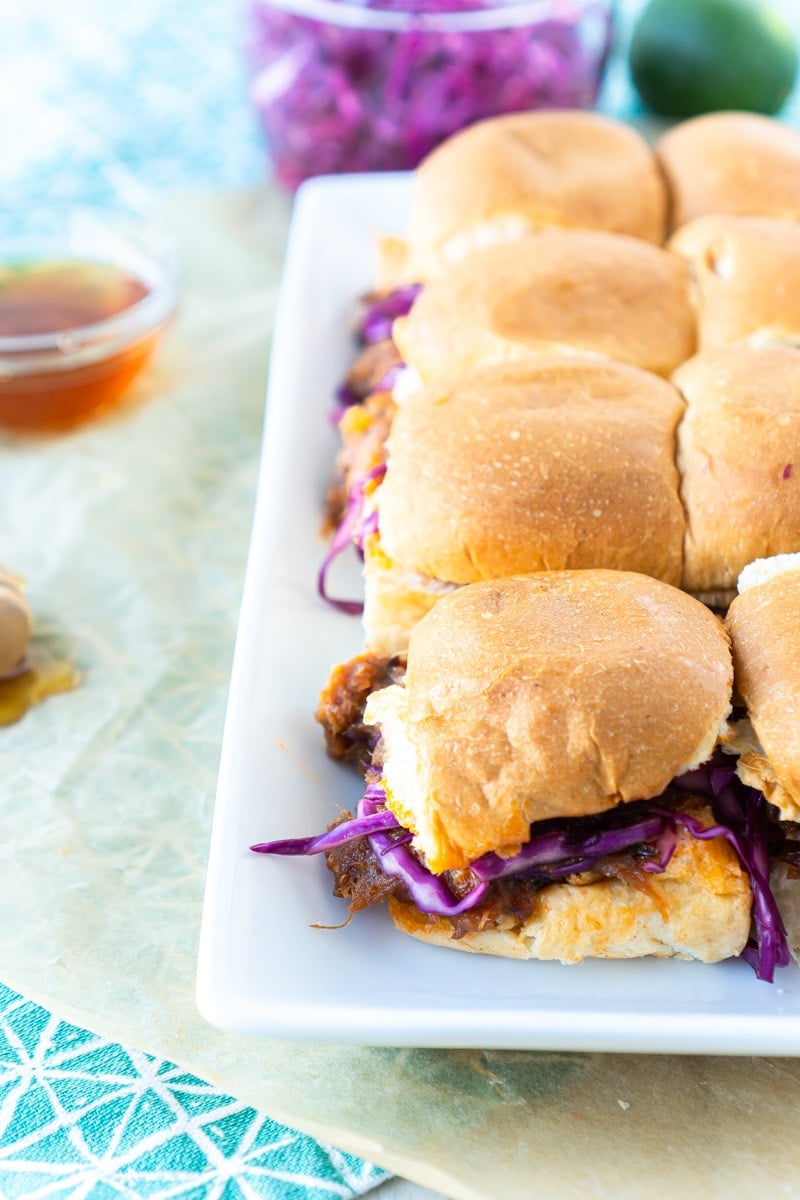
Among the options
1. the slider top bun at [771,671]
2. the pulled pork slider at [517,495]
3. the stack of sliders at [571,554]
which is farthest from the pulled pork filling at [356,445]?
the slider top bun at [771,671]

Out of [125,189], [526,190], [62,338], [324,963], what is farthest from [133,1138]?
[125,189]

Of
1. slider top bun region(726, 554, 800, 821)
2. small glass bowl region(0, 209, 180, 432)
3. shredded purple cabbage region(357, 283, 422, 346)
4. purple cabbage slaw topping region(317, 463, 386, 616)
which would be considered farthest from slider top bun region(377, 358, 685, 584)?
small glass bowl region(0, 209, 180, 432)

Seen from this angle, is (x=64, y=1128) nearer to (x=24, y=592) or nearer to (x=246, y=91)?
(x=24, y=592)

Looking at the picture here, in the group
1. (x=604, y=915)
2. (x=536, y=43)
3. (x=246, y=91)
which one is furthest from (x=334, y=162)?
(x=604, y=915)

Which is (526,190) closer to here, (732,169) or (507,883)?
(732,169)

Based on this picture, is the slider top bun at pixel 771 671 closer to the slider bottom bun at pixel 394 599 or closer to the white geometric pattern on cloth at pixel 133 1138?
the slider bottom bun at pixel 394 599

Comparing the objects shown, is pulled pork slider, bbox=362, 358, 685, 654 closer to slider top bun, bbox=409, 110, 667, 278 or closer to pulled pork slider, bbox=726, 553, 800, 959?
pulled pork slider, bbox=726, 553, 800, 959
